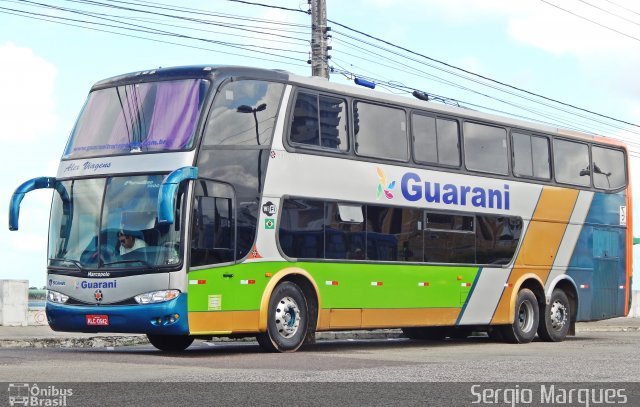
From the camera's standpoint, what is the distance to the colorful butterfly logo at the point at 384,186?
A: 19328 millimetres

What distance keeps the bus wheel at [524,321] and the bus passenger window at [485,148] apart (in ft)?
8.41

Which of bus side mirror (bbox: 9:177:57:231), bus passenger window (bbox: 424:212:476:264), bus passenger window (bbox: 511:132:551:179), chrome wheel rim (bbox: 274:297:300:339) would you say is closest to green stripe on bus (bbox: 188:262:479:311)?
bus passenger window (bbox: 424:212:476:264)

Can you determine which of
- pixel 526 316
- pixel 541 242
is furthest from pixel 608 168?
pixel 526 316

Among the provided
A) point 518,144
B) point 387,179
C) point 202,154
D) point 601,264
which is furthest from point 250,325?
point 601,264

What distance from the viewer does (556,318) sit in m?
23.7

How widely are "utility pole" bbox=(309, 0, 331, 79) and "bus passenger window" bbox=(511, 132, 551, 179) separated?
18.1 ft

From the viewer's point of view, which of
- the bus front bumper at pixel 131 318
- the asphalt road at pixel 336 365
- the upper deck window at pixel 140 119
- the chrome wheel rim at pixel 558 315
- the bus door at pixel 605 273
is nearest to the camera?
the asphalt road at pixel 336 365

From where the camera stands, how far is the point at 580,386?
11539 mm

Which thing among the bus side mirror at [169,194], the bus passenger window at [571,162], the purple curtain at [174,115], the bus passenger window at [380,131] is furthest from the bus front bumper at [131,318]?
the bus passenger window at [571,162]

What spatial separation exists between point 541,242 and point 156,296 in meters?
9.70

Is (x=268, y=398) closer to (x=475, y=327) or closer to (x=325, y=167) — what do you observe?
(x=325, y=167)

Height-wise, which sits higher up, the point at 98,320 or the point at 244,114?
the point at 244,114

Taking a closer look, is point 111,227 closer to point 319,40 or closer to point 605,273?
point 319,40

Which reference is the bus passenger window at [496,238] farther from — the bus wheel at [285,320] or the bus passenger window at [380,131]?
the bus wheel at [285,320]
